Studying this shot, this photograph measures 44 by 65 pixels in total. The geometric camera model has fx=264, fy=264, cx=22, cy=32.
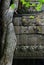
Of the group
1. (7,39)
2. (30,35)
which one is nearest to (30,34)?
(30,35)

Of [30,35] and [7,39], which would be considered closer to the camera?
[7,39]

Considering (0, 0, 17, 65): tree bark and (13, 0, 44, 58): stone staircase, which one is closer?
(0, 0, 17, 65): tree bark

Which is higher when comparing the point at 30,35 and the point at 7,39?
the point at 7,39

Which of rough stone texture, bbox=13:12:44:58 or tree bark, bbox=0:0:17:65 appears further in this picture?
rough stone texture, bbox=13:12:44:58

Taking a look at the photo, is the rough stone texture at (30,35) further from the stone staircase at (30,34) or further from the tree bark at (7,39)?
the tree bark at (7,39)

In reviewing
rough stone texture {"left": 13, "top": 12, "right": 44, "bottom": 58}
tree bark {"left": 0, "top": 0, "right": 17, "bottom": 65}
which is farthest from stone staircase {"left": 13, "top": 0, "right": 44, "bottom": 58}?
tree bark {"left": 0, "top": 0, "right": 17, "bottom": 65}

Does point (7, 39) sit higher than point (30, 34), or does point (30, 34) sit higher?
point (7, 39)

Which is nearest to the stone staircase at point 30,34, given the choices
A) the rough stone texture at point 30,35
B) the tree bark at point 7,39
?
the rough stone texture at point 30,35

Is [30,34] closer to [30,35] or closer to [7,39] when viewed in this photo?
[30,35]

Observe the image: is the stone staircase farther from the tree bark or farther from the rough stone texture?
the tree bark

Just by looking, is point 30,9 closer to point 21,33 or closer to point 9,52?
point 21,33

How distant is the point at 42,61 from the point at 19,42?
86 cm

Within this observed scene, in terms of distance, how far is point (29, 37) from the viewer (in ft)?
23.4

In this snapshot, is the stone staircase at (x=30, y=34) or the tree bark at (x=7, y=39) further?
the stone staircase at (x=30, y=34)
